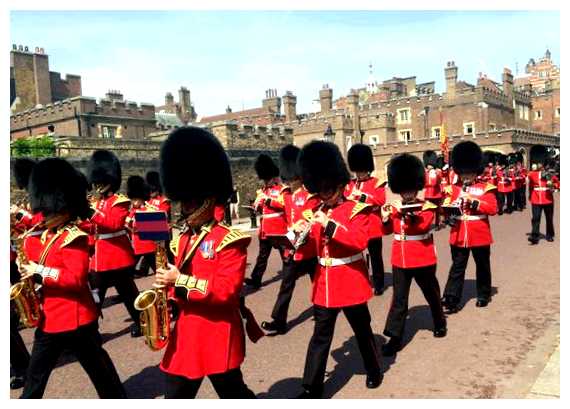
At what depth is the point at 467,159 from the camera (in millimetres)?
6902

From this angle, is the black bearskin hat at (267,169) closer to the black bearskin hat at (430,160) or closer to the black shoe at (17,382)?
the black shoe at (17,382)

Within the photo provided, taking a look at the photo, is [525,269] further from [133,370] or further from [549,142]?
[549,142]

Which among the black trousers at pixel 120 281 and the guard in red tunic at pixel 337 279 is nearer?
the guard in red tunic at pixel 337 279

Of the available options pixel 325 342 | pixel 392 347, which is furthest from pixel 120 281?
pixel 392 347

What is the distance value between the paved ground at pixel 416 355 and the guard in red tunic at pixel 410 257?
264 millimetres

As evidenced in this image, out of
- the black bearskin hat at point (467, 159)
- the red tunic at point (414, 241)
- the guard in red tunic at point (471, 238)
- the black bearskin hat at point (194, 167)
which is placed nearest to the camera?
the black bearskin hat at point (194, 167)

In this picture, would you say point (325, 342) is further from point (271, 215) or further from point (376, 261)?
point (271, 215)

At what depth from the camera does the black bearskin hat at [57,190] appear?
3.82m

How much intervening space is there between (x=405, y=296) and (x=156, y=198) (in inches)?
206

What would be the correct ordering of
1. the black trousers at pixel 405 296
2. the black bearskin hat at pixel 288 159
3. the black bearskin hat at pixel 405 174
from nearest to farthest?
1. the black trousers at pixel 405 296
2. the black bearskin hat at pixel 405 174
3. the black bearskin hat at pixel 288 159

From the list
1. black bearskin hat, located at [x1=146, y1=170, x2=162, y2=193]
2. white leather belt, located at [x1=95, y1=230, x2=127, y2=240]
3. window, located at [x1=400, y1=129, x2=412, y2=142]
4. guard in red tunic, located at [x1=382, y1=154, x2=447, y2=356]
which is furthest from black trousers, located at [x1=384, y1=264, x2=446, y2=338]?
window, located at [x1=400, y1=129, x2=412, y2=142]

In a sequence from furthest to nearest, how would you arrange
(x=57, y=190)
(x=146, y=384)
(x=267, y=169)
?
(x=267, y=169)
(x=146, y=384)
(x=57, y=190)

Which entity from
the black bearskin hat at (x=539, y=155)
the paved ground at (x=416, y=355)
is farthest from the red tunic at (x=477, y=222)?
the black bearskin hat at (x=539, y=155)
